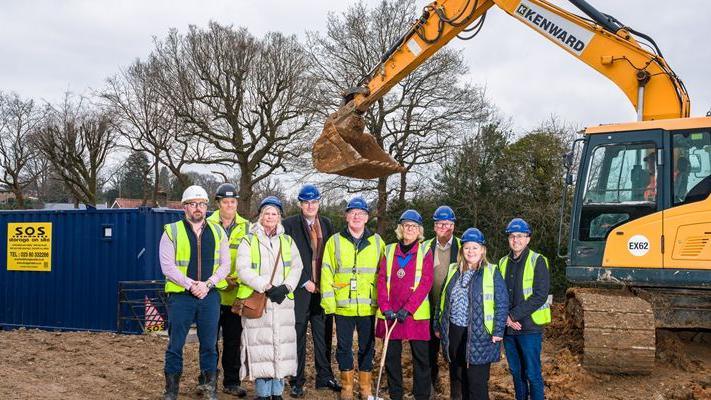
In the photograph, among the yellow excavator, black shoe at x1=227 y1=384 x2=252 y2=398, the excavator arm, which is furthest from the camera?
the excavator arm

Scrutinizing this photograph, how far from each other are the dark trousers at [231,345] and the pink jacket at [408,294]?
155 centimetres

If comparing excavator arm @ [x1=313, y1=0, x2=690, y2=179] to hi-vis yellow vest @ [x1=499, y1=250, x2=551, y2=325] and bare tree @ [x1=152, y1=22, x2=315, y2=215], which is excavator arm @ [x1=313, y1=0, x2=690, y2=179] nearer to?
hi-vis yellow vest @ [x1=499, y1=250, x2=551, y2=325]

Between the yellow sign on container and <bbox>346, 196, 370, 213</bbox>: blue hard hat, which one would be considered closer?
<bbox>346, 196, 370, 213</bbox>: blue hard hat

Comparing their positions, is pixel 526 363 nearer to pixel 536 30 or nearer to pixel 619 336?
pixel 619 336

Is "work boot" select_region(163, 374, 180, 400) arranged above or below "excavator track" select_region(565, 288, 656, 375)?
below

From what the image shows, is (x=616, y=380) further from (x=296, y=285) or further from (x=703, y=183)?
(x=296, y=285)

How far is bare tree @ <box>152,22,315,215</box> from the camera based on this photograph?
26.0 m

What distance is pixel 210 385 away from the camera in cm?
577

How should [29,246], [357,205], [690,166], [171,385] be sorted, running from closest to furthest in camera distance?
1. [171,385]
2. [357,205]
3. [690,166]
4. [29,246]

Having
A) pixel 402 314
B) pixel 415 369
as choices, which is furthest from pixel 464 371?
pixel 402 314

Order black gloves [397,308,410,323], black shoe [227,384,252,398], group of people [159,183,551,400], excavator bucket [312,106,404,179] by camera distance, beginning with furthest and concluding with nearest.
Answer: excavator bucket [312,106,404,179], black shoe [227,384,252,398], black gloves [397,308,410,323], group of people [159,183,551,400]

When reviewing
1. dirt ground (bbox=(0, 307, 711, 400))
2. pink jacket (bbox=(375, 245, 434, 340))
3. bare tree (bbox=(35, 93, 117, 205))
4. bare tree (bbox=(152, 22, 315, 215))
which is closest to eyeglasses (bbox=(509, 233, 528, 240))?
pink jacket (bbox=(375, 245, 434, 340))

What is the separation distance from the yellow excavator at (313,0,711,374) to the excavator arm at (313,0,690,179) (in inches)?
0.5

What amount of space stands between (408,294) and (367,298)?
0.43 metres
